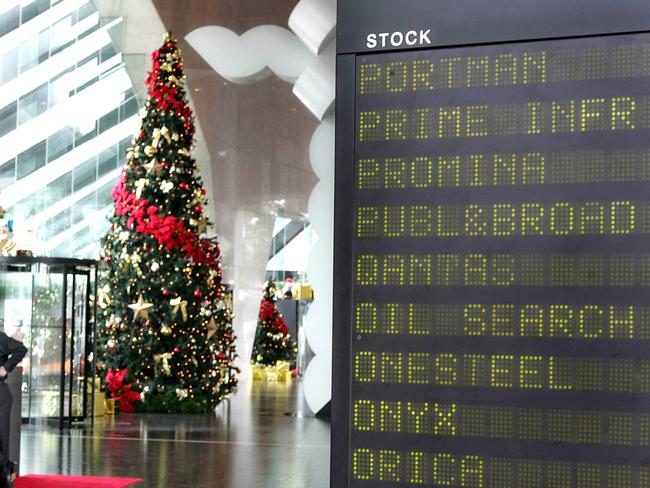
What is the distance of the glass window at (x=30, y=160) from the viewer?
27.3 meters

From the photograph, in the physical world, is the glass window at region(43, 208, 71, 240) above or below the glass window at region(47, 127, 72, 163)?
below

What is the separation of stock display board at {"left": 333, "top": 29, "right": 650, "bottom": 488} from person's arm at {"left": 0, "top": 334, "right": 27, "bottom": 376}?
5.30m

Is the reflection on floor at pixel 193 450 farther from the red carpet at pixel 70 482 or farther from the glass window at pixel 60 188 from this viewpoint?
the glass window at pixel 60 188

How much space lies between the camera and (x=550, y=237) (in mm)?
4969

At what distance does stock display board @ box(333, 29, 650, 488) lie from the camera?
4.86 meters

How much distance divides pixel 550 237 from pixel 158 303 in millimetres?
14785

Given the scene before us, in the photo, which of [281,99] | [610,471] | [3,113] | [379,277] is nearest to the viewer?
[610,471]

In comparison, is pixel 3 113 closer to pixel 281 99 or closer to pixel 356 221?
pixel 281 99

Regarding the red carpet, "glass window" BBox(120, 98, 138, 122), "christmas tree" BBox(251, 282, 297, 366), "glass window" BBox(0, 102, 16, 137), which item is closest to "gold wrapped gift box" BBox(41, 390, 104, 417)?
the red carpet

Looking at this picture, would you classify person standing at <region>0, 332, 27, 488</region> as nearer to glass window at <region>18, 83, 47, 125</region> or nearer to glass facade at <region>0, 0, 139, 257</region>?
glass facade at <region>0, 0, 139, 257</region>

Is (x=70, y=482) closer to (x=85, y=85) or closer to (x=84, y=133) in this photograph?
(x=85, y=85)

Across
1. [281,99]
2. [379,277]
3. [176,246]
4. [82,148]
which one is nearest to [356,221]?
[379,277]

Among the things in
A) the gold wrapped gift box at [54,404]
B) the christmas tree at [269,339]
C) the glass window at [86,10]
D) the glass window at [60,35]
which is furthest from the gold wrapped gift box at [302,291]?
the gold wrapped gift box at [54,404]

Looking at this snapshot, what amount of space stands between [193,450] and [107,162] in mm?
15585
